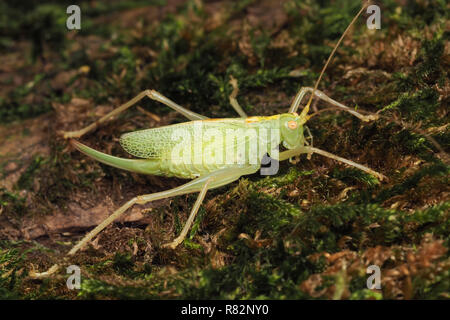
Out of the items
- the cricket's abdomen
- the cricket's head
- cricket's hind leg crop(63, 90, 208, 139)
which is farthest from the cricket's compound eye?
cricket's hind leg crop(63, 90, 208, 139)

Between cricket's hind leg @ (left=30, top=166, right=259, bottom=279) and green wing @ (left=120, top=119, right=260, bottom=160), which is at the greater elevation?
green wing @ (left=120, top=119, right=260, bottom=160)

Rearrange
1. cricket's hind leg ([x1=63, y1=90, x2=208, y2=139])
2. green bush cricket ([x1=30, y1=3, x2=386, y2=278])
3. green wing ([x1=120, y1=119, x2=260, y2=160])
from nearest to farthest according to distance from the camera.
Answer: green bush cricket ([x1=30, y1=3, x2=386, y2=278]) < green wing ([x1=120, y1=119, x2=260, y2=160]) < cricket's hind leg ([x1=63, y1=90, x2=208, y2=139])

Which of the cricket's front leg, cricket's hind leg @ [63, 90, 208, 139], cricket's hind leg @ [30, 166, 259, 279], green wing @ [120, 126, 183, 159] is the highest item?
cricket's hind leg @ [63, 90, 208, 139]

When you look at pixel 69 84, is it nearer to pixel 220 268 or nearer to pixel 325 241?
pixel 220 268

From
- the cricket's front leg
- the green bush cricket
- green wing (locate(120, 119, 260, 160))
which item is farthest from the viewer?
green wing (locate(120, 119, 260, 160))

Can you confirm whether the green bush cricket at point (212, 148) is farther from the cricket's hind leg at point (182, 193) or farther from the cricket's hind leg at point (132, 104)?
the cricket's hind leg at point (132, 104)

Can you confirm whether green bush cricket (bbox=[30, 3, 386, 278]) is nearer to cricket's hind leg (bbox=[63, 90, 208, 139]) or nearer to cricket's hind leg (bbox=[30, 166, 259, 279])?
cricket's hind leg (bbox=[30, 166, 259, 279])

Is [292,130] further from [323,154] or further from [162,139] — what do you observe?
[162,139]

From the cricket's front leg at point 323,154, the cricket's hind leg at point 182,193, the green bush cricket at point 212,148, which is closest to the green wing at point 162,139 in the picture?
the green bush cricket at point 212,148
